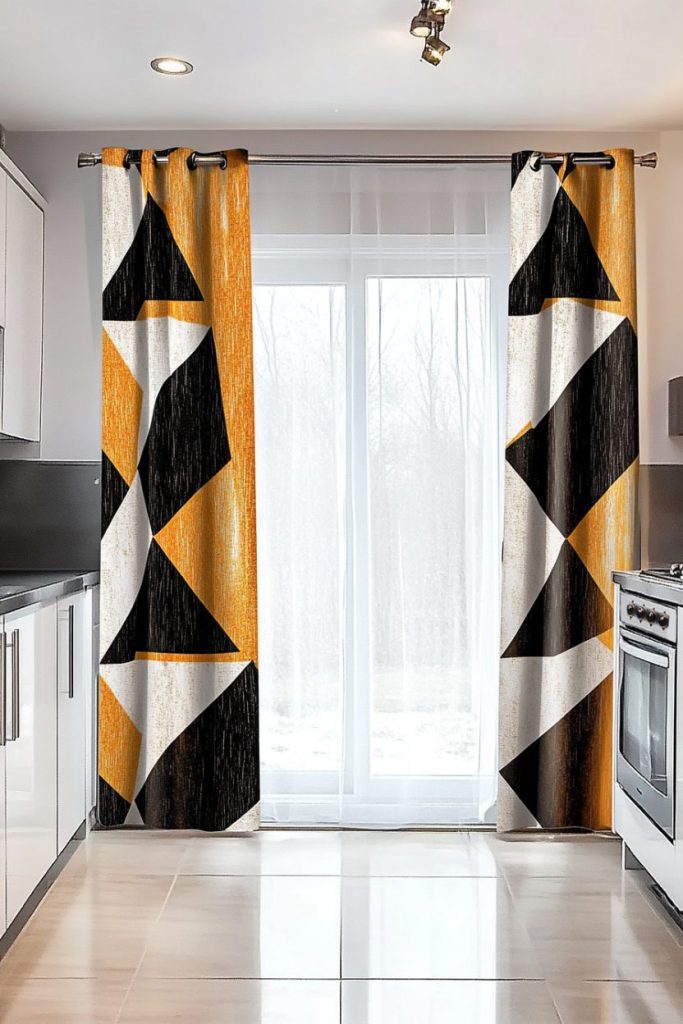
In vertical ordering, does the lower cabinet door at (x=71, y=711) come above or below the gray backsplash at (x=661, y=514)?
below

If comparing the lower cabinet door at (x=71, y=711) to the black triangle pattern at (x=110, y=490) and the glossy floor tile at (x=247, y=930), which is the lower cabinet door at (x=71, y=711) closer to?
the black triangle pattern at (x=110, y=490)

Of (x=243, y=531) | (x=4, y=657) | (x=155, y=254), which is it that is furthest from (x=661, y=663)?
(x=155, y=254)

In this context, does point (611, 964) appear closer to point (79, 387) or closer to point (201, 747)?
point (201, 747)

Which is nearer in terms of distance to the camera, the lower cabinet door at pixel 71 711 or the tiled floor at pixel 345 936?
the tiled floor at pixel 345 936

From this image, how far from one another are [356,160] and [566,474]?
1.34 metres

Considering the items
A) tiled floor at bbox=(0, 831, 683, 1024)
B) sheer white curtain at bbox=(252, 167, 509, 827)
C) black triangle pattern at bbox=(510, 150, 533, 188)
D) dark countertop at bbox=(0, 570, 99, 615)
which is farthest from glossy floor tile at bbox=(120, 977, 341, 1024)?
black triangle pattern at bbox=(510, 150, 533, 188)

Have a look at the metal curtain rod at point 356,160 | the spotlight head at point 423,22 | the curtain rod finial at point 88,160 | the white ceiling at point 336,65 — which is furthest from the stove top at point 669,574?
the curtain rod finial at point 88,160

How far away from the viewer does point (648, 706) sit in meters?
3.13

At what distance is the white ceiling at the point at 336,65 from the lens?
117 inches

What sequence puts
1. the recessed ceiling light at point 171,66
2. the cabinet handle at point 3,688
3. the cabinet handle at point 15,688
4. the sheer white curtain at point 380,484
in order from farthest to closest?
the sheer white curtain at point 380,484 → the recessed ceiling light at point 171,66 → the cabinet handle at point 15,688 → the cabinet handle at point 3,688

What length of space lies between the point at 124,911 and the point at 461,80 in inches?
110

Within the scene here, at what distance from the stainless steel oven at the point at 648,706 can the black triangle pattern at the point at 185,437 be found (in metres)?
1.51

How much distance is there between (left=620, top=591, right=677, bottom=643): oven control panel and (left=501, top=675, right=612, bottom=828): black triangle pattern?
0.49 m

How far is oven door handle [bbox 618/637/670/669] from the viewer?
2.96m
